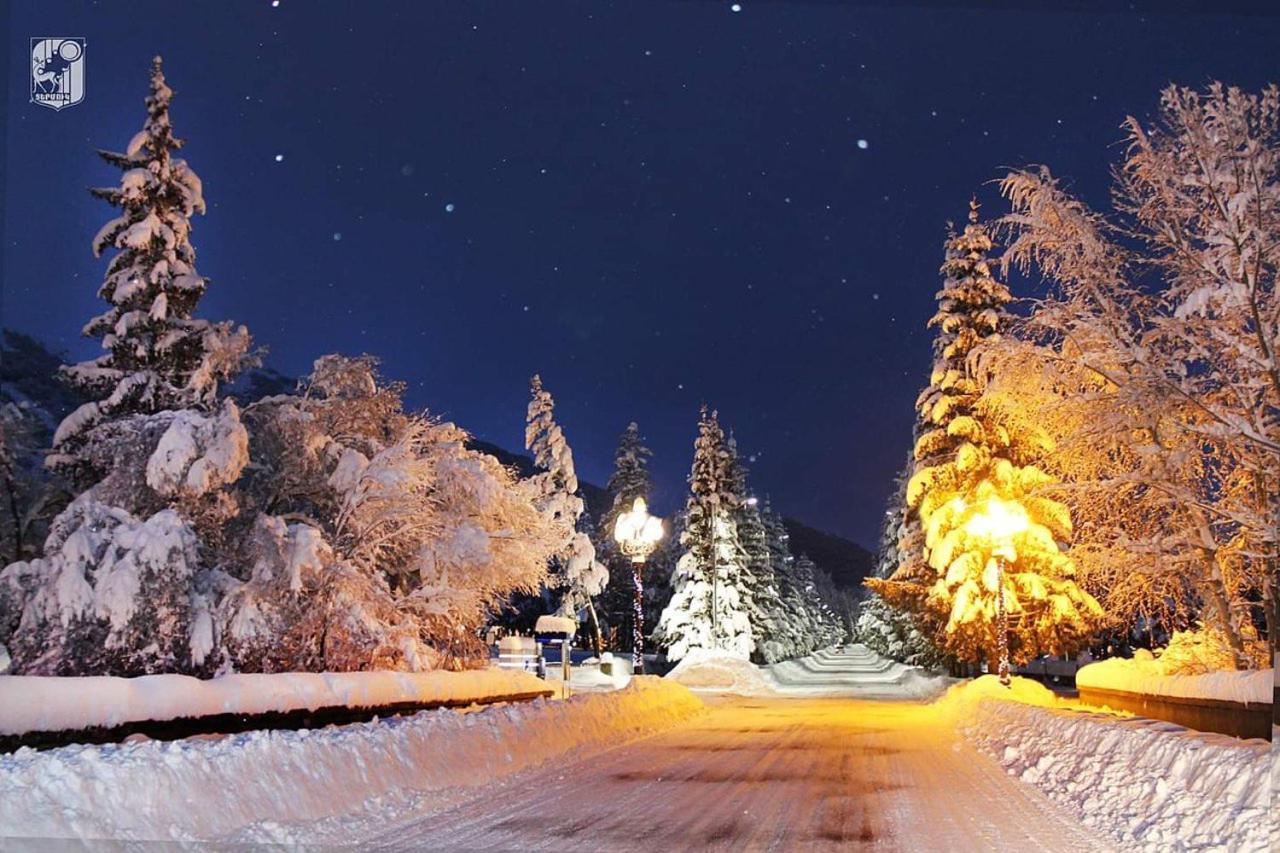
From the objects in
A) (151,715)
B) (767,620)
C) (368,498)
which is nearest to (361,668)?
(368,498)

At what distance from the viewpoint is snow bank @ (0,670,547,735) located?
11203 millimetres

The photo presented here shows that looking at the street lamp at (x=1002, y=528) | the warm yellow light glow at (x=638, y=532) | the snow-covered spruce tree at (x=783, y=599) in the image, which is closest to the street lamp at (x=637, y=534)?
the warm yellow light glow at (x=638, y=532)

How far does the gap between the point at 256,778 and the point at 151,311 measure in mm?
13247

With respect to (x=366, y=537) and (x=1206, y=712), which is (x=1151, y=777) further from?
(x=366, y=537)

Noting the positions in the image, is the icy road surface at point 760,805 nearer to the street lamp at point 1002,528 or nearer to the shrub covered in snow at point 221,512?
the shrub covered in snow at point 221,512

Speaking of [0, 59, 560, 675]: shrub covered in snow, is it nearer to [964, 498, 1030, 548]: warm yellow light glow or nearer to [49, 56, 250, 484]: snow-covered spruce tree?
[49, 56, 250, 484]: snow-covered spruce tree

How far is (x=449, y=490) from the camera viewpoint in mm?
24500

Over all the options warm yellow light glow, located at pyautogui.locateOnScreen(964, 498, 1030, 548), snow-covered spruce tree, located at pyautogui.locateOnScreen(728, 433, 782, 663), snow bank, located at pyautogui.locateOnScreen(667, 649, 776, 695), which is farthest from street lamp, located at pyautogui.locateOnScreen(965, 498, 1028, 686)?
snow-covered spruce tree, located at pyautogui.locateOnScreen(728, 433, 782, 663)

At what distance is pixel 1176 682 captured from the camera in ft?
57.2

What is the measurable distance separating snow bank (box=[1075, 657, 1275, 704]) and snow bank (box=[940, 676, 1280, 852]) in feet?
5.37

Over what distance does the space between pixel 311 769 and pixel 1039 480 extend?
26.2 m

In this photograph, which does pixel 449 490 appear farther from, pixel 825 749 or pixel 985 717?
pixel 985 717

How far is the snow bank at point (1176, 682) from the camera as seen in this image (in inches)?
559

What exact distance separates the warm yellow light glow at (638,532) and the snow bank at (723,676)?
58.5ft
